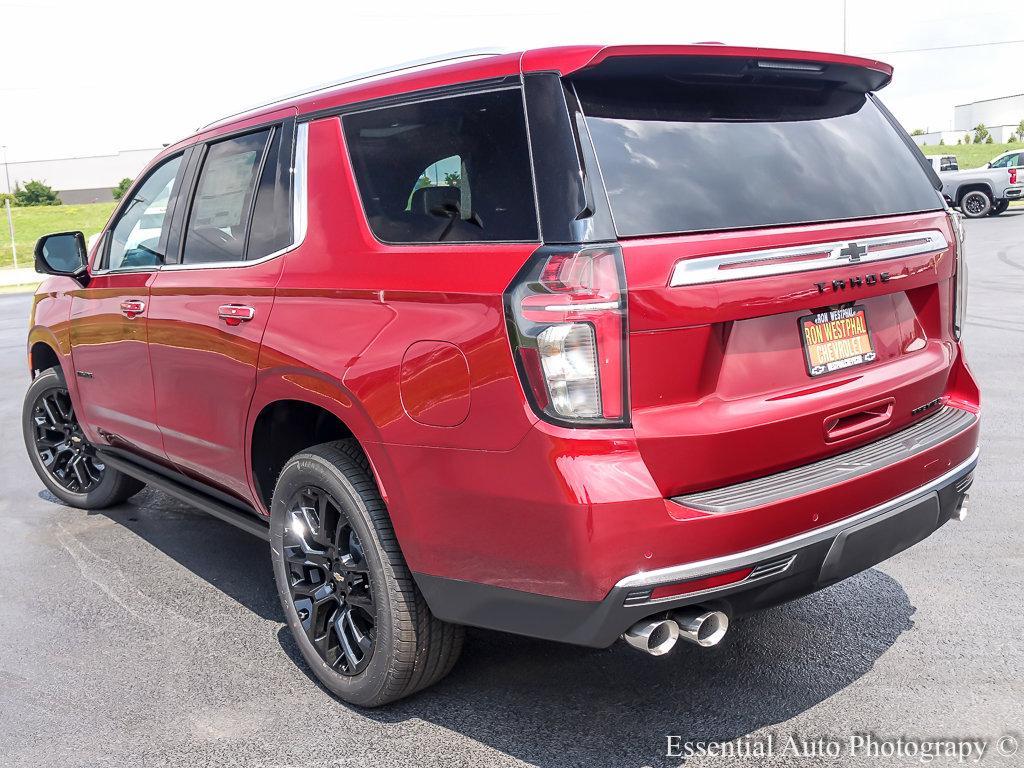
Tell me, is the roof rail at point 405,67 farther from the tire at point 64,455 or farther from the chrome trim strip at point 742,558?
the tire at point 64,455

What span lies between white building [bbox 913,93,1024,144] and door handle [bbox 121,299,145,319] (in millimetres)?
85132

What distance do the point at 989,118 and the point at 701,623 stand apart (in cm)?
10625

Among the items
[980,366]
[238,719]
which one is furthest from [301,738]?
[980,366]

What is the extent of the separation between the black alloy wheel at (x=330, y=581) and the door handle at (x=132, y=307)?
4.70ft

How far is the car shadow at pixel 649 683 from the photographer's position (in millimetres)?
3145

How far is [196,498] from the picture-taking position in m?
4.31

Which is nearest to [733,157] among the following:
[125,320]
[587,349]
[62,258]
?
[587,349]

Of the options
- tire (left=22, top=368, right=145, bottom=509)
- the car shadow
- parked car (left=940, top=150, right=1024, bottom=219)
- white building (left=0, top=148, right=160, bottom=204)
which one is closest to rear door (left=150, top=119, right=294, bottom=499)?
the car shadow

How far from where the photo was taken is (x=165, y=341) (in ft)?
13.8

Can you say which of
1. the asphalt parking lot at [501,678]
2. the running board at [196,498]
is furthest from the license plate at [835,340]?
the running board at [196,498]

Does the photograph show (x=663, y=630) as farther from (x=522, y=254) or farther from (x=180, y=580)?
(x=180, y=580)

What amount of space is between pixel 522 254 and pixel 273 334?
1.17 metres

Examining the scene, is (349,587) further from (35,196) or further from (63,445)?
(35,196)

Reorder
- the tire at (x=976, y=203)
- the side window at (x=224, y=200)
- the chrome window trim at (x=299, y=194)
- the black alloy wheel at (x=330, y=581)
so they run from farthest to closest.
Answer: the tire at (x=976, y=203) < the side window at (x=224, y=200) < the chrome window trim at (x=299, y=194) < the black alloy wheel at (x=330, y=581)
